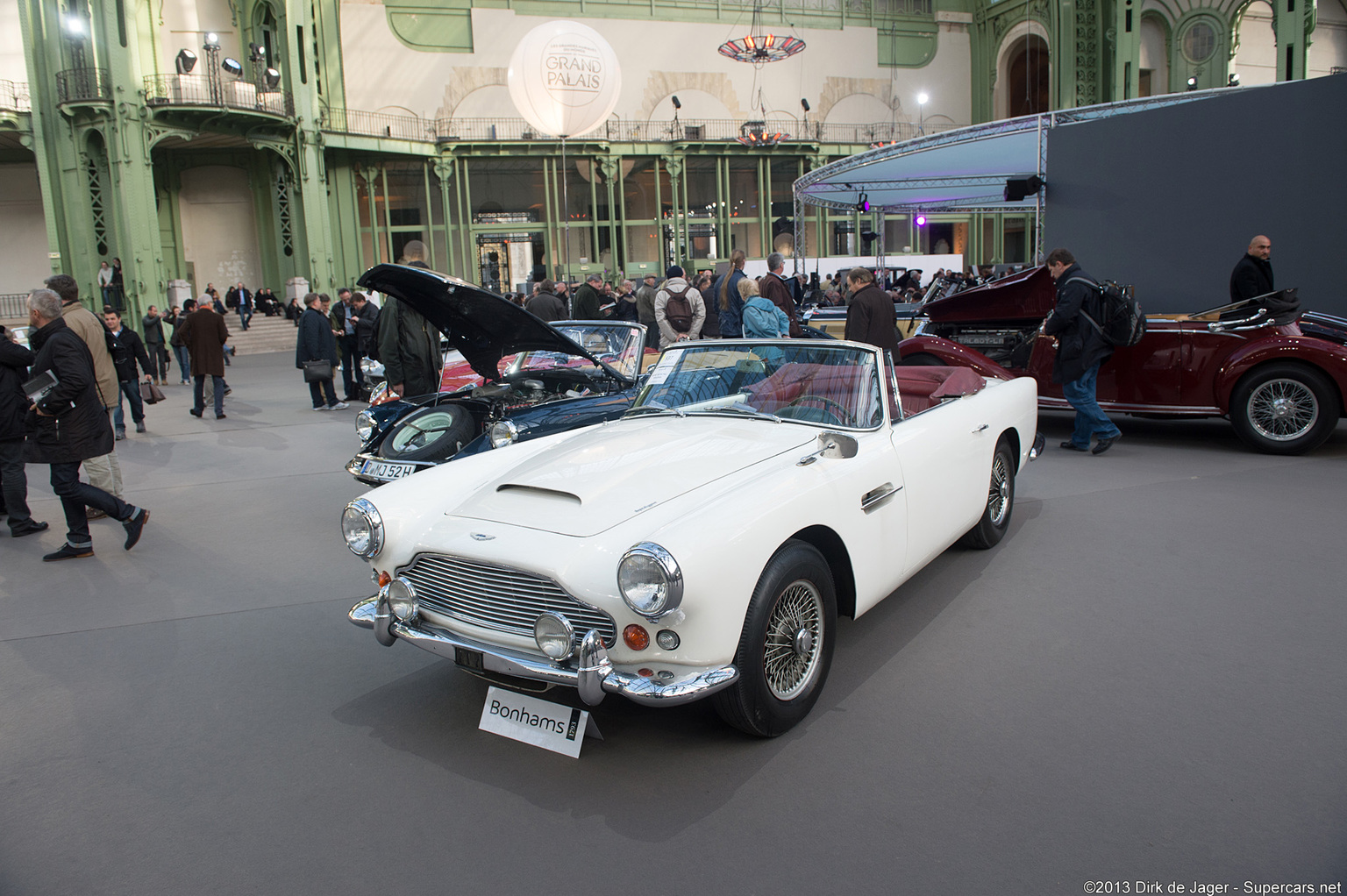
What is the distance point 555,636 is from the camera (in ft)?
9.68

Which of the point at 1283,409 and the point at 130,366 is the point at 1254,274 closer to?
the point at 1283,409

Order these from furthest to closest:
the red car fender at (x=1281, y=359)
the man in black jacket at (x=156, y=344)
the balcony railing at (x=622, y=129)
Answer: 1. the balcony railing at (x=622, y=129)
2. the man in black jacket at (x=156, y=344)
3. the red car fender at (x=1281, y=359)

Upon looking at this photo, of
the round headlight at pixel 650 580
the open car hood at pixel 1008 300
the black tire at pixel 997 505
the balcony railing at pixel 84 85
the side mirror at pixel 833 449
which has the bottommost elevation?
the black tire at pixel 997 505

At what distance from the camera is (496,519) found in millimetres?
3346

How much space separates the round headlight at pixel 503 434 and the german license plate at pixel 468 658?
2893 millimetres

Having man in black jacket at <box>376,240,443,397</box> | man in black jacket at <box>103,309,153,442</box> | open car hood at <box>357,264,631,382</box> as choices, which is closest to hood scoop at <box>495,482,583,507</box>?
open car hood at <box>357,264,631,382</box>

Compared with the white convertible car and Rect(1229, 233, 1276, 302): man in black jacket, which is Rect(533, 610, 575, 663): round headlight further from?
Rect(1229, 233, 1276, 302): man in black jacket

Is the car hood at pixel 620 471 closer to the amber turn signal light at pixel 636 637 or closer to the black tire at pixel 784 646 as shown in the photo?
the amber turn signal light at pixel 636 637

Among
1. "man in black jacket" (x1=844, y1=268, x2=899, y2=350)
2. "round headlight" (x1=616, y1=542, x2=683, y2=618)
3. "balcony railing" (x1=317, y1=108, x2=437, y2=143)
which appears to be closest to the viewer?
"round headlight" (x1=616, y1=542, x2=683, y2=618)

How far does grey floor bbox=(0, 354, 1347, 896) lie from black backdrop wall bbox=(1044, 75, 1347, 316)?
6.17 meters

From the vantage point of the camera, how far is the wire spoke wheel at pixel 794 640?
323 cm

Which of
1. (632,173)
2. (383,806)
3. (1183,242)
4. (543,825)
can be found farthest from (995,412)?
(632,173)

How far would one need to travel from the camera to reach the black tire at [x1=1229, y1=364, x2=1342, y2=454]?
24.6 feet

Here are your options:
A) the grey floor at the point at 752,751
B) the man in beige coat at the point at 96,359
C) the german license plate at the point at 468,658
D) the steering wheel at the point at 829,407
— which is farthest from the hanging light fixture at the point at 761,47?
the german license plate at the point at 468,658
